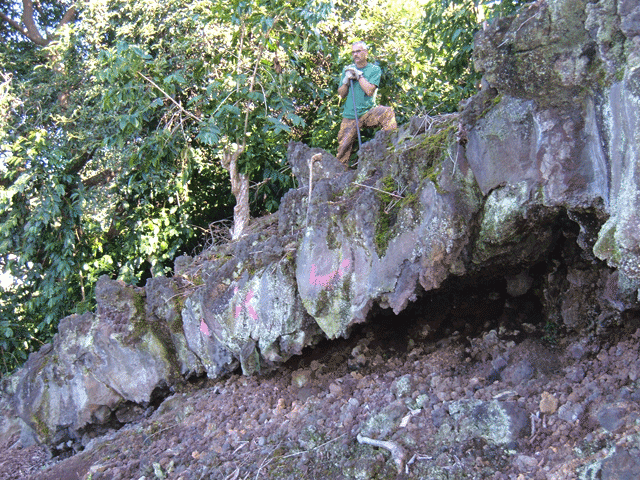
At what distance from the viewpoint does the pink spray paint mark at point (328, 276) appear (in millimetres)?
4012

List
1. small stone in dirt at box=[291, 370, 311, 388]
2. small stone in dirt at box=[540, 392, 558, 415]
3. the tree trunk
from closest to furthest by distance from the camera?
small stone in dirt at box=[540, 392, 558, 415]
small stone in dirt at box=[291, 370, 311, 388]
the tree trunk

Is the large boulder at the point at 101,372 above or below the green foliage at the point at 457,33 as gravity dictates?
below

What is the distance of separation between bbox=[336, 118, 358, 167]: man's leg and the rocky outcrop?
42 centimetres

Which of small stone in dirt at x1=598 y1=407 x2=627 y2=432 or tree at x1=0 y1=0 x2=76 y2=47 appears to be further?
tree at x1=0 y1=0 x2=76 y2=47

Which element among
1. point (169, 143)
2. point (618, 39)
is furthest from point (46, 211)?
point (618, 39)

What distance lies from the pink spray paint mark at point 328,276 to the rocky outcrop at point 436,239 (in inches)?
0.4

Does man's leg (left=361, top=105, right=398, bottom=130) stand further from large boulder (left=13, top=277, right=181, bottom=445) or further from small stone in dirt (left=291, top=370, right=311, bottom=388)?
large boulder (left=13, top=277, right=181, bottom=445)

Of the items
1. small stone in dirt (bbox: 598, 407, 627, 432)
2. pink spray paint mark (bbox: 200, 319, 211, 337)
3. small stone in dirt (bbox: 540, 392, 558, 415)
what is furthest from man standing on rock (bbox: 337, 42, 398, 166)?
small stone in dirt (bbox: 598, 407, 627, 432)

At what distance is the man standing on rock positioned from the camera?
5512mm

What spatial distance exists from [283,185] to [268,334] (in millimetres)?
2770

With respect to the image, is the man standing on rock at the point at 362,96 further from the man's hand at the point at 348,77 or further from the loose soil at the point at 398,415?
the loose soil at the point at 398,415

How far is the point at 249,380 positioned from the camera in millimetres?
4918

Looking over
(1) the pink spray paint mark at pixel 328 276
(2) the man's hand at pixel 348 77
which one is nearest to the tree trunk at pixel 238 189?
(2) the man's hand at pixel 348 77

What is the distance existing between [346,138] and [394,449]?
341cm
